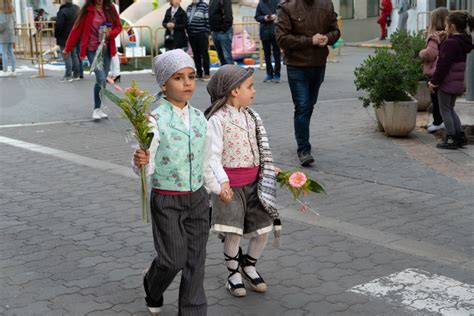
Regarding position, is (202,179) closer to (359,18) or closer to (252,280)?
(252,280)

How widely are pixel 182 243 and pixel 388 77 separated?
594cm

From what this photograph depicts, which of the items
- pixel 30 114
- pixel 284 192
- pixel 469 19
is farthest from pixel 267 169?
pixel 30 114

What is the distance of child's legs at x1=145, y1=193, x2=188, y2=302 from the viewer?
4426 mm

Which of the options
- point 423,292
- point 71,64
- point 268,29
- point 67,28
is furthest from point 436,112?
point 67,28

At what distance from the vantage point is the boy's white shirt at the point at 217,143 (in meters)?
4.72

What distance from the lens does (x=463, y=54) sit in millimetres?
9383

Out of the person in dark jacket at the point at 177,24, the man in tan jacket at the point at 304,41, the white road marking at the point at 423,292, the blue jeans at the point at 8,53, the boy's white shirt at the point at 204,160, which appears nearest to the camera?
the boy's white shirt at the point at 204,160

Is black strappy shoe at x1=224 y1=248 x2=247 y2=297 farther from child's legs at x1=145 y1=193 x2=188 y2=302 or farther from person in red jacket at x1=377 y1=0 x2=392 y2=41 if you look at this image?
person in red jacket at x1=377 y1=0 x2=392 y2=41

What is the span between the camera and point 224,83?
5020mm

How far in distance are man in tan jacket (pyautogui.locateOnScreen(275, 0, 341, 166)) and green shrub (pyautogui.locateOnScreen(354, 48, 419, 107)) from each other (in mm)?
1537

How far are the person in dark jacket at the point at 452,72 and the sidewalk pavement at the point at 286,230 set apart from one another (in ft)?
0.83

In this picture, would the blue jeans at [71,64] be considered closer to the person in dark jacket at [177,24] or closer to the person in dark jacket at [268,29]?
the person in dark jacket at [177,24]

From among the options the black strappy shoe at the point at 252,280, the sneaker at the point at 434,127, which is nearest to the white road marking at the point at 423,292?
the black strappy shoe at the point at 252,280

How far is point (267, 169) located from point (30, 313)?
167cm
